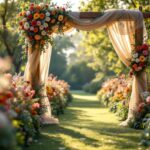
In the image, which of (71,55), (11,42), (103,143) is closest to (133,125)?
(103,143)

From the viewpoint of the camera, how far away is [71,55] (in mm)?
91188

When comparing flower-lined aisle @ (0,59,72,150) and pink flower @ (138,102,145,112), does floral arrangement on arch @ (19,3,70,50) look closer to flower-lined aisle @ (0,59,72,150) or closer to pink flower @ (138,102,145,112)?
flower-lined aisle @ (0,59,72,150)

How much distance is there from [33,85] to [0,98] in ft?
21.0

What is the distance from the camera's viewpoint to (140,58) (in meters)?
11.7

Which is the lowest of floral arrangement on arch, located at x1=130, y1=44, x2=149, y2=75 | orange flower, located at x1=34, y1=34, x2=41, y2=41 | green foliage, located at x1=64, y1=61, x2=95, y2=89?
green foliage, located at x1=64, y1=61, x2=95, y2=89

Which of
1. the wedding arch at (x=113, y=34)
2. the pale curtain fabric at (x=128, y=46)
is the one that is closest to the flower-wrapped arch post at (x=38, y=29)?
the wedding arch at (x=113, y=34)

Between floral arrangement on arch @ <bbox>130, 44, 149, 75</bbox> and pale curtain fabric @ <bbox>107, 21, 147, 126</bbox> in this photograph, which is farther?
pale curtain fabric @ <bbox>107, 21, 147, 126</bbox>

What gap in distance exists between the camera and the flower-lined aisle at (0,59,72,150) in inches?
176

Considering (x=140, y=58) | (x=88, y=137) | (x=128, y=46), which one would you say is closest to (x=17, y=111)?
(x=88, y=137)

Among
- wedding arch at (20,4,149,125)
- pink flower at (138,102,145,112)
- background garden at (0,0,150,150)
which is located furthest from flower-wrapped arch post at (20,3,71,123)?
pink flower at (138,102,145,112)

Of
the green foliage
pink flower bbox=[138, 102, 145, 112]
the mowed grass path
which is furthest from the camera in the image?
the green foliage

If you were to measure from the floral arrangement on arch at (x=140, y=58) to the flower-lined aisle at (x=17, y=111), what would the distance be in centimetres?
305

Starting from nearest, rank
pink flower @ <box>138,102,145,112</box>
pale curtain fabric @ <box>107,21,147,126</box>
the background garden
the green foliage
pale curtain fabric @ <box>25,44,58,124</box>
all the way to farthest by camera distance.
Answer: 1. the background garden
2. pink flower @ <box>138,102,145,112</box>
3. pale curtain fabric @ <box>25,44,58,124</box>
4. pale curtain fabric @ <box>107,21,147,126</box>
5. the green foliage

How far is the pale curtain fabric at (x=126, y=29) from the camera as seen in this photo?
11805mm
